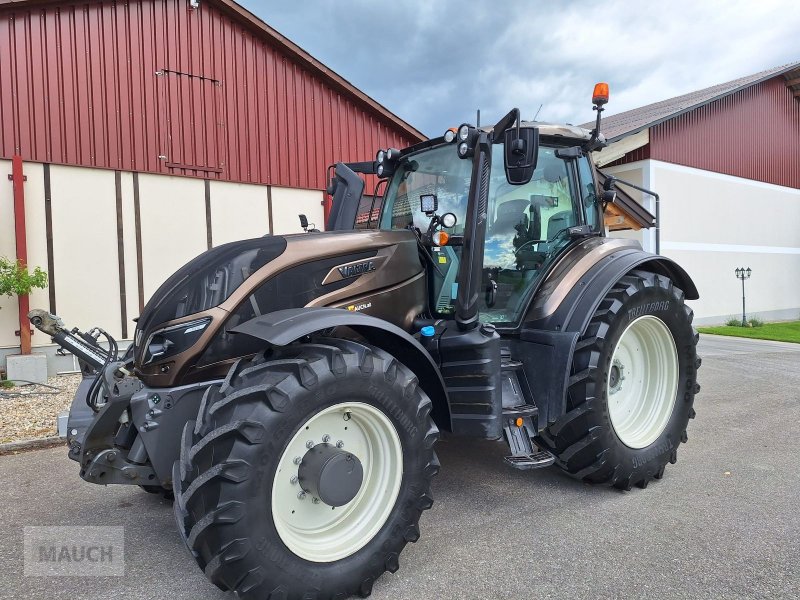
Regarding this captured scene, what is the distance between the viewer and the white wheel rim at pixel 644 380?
3801 millimetres

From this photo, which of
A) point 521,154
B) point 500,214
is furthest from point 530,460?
point 521,154

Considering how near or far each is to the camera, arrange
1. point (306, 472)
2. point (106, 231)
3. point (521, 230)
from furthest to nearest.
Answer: point (106, 231) → point (521, 230) → point (306, 472)

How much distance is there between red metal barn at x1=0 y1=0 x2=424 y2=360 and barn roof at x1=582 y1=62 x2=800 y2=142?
24.6 ft

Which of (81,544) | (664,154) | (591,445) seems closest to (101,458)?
(81,544)

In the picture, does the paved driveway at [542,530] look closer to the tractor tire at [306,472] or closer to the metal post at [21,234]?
the tractor tire at [306,472]

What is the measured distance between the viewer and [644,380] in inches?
158

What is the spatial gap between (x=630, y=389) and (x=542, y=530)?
1427 millimetres

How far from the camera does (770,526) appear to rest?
300 centimetres

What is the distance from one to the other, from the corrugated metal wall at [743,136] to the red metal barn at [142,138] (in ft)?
33.5

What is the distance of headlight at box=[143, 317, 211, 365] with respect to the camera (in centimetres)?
252

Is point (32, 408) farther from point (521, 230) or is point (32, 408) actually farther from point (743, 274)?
point (743, 274)

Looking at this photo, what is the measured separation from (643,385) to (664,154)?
13300 millimetres

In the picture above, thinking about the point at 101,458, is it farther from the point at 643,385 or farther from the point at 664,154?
the point at 664,154

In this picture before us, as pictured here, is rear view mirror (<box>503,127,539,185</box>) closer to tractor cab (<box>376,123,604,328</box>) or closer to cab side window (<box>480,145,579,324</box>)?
tractor cab (<box>376,123,604,328</box>)
